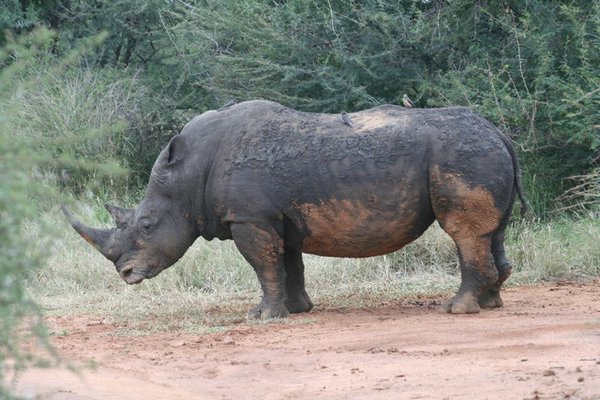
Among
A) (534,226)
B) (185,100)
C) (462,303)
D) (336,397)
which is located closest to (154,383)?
(336,397)

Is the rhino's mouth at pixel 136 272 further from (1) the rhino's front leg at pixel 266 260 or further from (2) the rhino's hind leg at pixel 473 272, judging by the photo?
(2) the rhino's hind leg at pixel 473 272

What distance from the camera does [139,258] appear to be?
33.4 ft

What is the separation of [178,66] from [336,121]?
913 cm

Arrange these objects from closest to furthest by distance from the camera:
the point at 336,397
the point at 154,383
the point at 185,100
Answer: the point at 336,397 < the point at 154,383 < the point at 185,100

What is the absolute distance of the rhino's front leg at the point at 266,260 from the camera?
382 inches

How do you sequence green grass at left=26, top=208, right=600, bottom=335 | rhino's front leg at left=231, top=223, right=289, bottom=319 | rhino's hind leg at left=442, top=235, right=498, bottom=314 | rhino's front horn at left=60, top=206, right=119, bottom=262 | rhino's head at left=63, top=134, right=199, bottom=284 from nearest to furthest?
rhino's hind leg at left=442, top=235, right=498, bottom=314 → rhino's front leg at left=231, top=223, right=289, bottom=319 → rhino's head at left=63, top=134, right=199, bottom=284 → rhino's front horn at left=60, top=206, right=119, bottom=262 → green grass at left=26, top=208, right=600, bottom=335

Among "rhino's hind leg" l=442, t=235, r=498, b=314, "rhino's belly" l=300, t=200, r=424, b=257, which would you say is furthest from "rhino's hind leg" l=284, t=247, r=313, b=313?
"rhino's hind leg" l=442, t=235, r=498, b=314

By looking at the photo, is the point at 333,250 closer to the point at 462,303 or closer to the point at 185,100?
the point at 462,303

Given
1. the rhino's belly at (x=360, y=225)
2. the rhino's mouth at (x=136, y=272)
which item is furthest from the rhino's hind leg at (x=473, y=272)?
the rhino's mouth at (x=136, y=272)

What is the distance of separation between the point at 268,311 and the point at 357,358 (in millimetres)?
2160

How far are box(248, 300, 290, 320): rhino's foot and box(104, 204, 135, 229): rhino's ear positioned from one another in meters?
1.34

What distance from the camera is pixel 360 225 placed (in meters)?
9.63

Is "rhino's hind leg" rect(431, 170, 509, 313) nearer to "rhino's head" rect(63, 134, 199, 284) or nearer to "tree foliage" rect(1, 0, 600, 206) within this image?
"rhino's head" rect(63, 134, 199, 284)

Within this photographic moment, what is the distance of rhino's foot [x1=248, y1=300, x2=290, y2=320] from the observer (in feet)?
32.1
